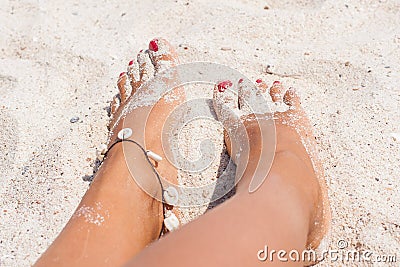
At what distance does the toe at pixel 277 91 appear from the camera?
176 cm

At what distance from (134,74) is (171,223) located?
0.72 meters

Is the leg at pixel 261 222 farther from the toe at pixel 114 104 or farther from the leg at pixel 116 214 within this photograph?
the toe at pixel 114 104

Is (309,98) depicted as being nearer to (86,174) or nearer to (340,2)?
(340,2)

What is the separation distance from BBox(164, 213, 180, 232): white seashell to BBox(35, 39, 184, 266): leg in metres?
0.03

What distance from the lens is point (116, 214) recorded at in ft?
4.33

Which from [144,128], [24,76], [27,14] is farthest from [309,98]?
[27,14]

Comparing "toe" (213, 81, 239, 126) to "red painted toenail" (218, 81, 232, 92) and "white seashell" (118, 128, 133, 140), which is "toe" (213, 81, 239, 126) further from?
"white seashell" (118, 128, 133, 140)

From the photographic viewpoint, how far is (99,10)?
221 centimetres

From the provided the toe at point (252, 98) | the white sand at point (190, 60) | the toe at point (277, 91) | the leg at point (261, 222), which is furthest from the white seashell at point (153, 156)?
the toe at point (277, 91)

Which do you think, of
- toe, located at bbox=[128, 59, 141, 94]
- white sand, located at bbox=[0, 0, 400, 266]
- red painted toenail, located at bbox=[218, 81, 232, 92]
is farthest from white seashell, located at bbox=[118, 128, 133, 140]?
red painted toenail, located at bbox=[218, 81, 232, 92]

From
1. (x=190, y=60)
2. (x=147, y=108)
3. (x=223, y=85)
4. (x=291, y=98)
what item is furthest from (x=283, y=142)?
(x=190, y=60)

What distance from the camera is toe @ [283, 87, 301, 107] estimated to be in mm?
1736

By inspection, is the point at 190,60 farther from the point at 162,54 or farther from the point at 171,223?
A: the point at 171,223

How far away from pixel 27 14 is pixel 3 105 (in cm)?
58
